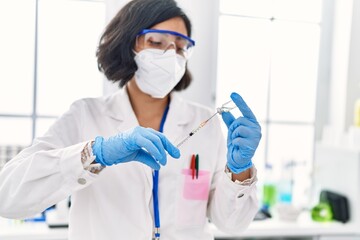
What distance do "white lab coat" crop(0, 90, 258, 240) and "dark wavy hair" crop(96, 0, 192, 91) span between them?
0.27 ft

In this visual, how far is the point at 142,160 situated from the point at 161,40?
1.19 feet

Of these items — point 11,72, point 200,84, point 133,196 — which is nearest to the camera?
point 133,196

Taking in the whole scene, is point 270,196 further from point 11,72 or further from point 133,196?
point 11,72

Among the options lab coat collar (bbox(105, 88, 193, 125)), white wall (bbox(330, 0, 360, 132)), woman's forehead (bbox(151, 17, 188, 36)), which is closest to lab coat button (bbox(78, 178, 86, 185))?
lab coat collar (bbox(105, 88, 193, 125))

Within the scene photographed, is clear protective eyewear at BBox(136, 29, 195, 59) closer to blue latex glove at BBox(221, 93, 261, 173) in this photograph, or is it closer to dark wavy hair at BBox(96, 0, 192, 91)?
dark wavy hair at BBox(96, 0, 192, 91)

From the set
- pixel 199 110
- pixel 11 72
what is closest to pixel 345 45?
pixel 199 110

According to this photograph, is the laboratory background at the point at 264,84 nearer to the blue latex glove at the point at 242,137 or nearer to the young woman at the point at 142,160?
the young woman at the point at 142,160

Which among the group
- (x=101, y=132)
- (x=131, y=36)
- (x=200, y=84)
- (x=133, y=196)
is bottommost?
(x=133, y=196)

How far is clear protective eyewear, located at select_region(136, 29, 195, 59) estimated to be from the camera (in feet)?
3.53

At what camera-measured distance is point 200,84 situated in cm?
168

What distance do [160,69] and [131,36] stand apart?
12 centimetres

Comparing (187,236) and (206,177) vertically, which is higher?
(206,177)

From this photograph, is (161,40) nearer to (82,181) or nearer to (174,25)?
(174,25)

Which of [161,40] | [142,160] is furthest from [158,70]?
[142,160]
